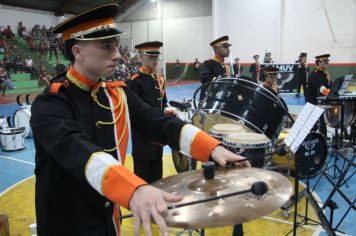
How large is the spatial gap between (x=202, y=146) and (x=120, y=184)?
0.60 metres

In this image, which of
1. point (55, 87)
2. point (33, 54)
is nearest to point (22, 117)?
point (55, 87)

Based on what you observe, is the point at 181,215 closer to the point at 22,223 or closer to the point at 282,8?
the point at 22,223

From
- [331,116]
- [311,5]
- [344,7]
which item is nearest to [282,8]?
[311,5]

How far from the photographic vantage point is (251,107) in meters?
3.64

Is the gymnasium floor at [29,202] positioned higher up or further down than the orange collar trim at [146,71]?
further down

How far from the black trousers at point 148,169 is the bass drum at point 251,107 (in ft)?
2.89

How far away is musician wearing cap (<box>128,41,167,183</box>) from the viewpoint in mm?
4090

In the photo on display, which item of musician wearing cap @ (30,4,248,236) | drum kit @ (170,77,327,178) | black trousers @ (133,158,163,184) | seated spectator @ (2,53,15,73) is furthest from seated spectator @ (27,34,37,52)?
musician wearing cap @ (30,4,248,236)

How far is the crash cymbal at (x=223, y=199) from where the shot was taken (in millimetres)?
1128

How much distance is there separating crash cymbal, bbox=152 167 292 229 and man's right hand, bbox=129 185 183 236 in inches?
4.1

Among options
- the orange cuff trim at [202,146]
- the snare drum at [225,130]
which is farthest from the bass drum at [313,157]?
the orange cuff trim at [202,146]

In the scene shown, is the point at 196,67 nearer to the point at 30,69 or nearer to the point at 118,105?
the point at 30,69

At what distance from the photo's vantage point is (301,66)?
47.1 feet

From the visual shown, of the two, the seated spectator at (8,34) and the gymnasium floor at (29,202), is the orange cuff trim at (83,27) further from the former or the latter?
the seated spectator at (8,34)
